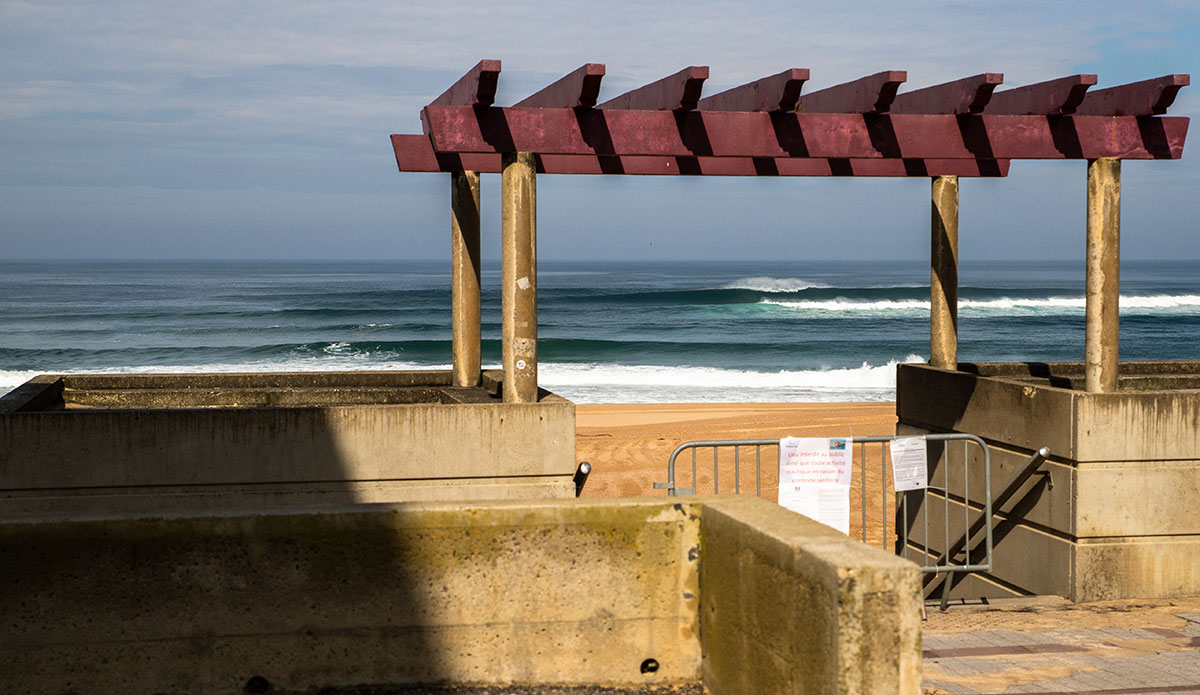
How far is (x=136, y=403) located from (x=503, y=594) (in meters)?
6.34

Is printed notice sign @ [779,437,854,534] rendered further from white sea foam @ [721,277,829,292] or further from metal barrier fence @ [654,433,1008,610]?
white sea foam @ [721,277,829,292]

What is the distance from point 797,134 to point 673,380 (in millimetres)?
28310

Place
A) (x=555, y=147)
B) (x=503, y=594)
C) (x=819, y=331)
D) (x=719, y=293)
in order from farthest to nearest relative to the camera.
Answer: (x=719, y=293)
(x=819, y=331)
(x=555, y=147)
(x=503, y=594)

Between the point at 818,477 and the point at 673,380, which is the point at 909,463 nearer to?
the point at 818,477

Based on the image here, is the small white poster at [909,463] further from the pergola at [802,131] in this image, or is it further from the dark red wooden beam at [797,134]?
the dark red wooden beam at [797,134]

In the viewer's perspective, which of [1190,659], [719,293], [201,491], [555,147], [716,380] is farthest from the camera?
[719,293]

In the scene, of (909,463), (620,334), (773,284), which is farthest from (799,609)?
(773,284)

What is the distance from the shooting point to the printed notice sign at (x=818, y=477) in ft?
24.8

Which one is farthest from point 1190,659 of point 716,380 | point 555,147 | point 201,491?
point 716,380

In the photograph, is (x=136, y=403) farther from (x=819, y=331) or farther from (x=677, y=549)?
(x=819, y=331)

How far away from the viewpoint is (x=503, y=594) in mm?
4867

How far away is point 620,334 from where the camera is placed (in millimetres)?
49219

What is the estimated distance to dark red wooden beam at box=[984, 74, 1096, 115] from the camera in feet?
26.6

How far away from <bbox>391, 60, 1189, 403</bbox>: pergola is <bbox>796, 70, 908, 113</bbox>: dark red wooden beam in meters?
0.01
